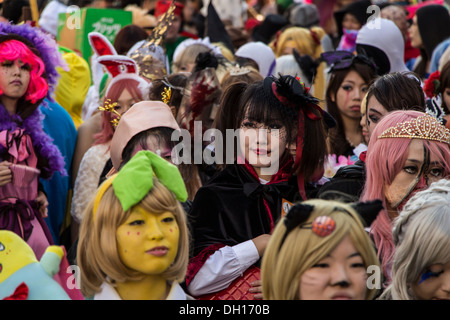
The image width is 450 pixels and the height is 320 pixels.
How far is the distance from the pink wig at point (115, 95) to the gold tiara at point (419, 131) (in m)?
2.23

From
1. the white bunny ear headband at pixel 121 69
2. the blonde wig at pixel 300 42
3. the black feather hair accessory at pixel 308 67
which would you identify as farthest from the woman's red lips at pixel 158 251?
the blonde wig at pixel 300 42

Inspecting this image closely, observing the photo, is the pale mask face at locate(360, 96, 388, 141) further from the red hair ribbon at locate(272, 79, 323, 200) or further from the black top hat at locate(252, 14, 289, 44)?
the black top hat at locate(252, 14, 289, 44)

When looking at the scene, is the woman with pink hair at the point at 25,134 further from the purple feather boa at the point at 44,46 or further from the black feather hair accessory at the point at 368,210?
the black feather hair accessory at the point at 368,210

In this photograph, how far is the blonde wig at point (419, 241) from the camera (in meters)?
3.25

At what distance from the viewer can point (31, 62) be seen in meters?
5.12

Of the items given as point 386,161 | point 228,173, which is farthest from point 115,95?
point 386,161

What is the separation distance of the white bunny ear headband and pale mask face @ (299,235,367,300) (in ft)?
10.0

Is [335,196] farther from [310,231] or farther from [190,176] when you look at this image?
[190,176]

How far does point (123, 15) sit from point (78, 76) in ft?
5.44

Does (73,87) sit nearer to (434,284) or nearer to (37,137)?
(37,137)

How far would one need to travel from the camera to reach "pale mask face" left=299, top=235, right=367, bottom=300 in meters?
2.98

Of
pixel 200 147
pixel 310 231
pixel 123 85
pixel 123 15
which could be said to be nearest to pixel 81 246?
pixel 310 231

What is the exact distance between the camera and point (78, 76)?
277 inches

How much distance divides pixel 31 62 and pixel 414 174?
103 inches
